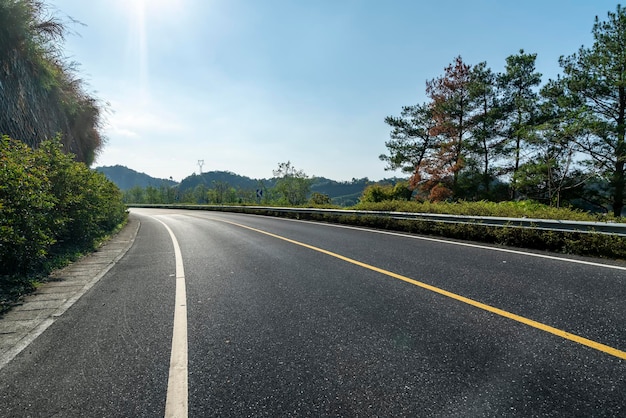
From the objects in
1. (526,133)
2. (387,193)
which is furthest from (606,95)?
(387,193)

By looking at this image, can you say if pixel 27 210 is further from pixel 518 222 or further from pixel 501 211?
pixel 501 211

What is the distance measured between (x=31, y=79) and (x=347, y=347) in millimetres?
15786

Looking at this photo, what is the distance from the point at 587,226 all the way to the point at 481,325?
5.44 meters

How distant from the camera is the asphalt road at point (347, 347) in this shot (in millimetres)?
2145

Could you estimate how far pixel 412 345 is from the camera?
114 inches

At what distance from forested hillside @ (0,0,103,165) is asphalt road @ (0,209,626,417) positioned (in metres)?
8.84

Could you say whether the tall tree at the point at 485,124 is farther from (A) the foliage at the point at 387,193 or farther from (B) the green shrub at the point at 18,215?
(B) the green shrub at the point at 18,215

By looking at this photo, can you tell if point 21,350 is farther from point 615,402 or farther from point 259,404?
point 615,402

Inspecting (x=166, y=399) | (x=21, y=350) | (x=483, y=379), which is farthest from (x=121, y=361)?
(x=483, y=379)

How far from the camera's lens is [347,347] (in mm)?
2916

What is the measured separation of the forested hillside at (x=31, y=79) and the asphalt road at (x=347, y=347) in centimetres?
884

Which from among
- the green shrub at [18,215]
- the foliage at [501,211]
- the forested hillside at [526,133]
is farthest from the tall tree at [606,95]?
the green shrub at [18,215]

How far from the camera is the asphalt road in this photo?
2.14 meters

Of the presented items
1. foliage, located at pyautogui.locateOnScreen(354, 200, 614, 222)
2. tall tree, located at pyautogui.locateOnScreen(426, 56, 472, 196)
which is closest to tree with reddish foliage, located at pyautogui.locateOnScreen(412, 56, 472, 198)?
tall tree, located at pyautogui.locateOnScreen(426, 56, 472, 196)
